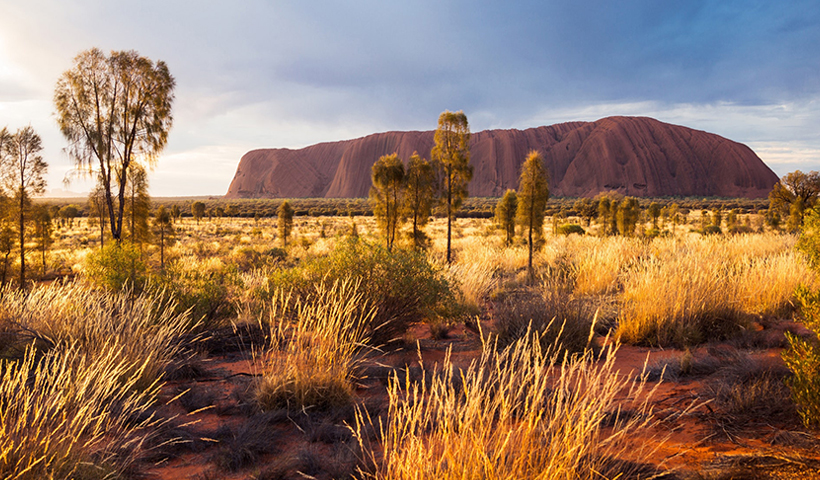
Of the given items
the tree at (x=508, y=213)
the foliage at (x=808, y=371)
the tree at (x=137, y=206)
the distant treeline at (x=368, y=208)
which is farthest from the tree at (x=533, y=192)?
the distant treeline at (x=368, y=208)

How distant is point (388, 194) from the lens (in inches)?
529

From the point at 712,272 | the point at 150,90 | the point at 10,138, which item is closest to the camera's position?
the point at 712,272

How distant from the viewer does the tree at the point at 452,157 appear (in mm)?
13469

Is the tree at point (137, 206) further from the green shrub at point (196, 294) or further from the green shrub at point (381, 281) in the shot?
the green shrub at point (381, 281)

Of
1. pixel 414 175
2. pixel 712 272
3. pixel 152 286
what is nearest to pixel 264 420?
pixel 152 286

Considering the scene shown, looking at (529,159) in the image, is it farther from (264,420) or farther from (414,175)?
(264,420)

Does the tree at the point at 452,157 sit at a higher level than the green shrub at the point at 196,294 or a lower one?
higher

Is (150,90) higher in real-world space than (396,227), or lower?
higher

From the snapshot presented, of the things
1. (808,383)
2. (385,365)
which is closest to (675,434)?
(808,383)

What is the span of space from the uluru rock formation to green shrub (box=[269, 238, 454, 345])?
86.2 meters

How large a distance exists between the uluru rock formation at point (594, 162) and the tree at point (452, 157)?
3058 inches

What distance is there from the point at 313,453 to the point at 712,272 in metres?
6.15

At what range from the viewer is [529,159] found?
41.2ft

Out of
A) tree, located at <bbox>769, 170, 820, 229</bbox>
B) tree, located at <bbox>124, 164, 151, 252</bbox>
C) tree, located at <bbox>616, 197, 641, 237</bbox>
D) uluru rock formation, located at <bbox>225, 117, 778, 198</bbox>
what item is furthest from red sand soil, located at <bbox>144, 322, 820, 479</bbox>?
uluru rock formation, located at <bbox>225, 117, 778, 198</bbox>
